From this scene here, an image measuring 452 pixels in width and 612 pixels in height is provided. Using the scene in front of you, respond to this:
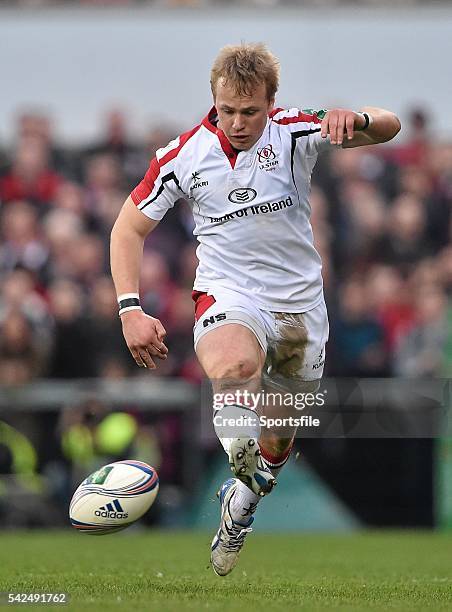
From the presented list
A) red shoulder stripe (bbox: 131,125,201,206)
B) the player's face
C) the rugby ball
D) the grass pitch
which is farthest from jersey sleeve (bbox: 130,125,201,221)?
the grass pitch

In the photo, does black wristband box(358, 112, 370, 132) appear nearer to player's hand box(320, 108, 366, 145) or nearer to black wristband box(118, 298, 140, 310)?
player's hand box(320, 108, 366, 145)

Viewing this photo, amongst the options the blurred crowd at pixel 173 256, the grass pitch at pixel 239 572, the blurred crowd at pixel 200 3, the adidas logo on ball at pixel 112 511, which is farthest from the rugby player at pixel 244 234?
the blurred crowd at pixel 200 3

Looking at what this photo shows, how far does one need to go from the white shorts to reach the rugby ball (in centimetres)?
92

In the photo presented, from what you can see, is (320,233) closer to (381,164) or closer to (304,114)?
(381,164)

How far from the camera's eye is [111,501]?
23.8 ft

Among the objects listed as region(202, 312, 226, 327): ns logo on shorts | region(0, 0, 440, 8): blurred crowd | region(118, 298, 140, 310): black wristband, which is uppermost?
region(118, 298, 140, 310): black wristband

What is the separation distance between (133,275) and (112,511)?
4.39 ft

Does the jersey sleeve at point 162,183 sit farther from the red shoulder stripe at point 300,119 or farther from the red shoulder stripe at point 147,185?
the red shoulder stripe at point 300,119

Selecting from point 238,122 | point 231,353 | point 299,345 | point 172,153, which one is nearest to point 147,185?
point 172,153

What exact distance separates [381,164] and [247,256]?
9336 millimetres

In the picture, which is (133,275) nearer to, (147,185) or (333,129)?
(147,185)

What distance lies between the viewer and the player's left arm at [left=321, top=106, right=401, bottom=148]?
6.74 meters

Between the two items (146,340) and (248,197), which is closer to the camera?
(146,340)

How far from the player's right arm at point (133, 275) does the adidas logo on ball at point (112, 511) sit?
2.77ft
